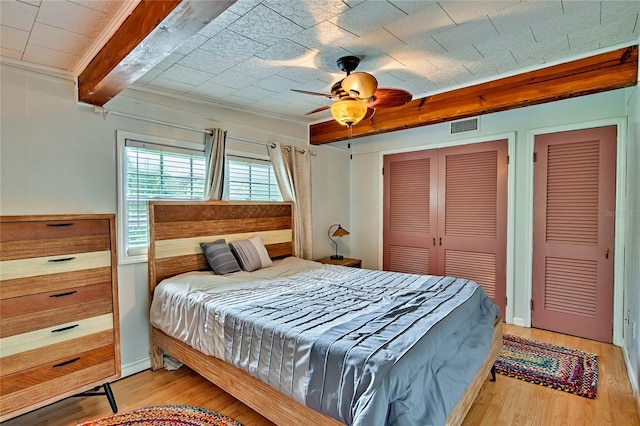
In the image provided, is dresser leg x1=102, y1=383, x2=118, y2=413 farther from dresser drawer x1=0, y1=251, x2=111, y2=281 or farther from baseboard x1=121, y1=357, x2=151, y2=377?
dresser drawer x1=0, y1=251, x2=111, y2=281

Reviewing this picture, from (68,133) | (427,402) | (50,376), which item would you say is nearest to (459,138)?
(427,402)

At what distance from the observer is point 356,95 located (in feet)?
7.06

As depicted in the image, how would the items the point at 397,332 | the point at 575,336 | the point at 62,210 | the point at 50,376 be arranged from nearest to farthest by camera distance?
the point at 397,332, the point at 50,376, the point at 62,210, the point at 575,336

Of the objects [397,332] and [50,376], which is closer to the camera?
[397,332]

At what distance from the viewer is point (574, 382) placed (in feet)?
8.31

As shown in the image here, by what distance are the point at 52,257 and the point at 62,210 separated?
599 mm

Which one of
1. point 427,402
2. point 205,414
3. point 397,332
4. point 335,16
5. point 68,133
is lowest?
point 205,414

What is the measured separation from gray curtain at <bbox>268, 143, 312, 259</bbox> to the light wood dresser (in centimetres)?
205

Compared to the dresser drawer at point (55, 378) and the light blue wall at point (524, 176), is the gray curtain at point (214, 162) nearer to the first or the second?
the dresser drawer at point (55, 378)

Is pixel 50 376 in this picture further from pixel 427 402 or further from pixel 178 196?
pixel 427 402

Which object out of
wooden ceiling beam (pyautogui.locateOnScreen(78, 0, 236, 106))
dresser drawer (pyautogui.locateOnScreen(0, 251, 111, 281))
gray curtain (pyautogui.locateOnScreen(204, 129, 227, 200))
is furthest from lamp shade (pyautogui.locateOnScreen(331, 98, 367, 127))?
dresser drawer (pyautogui.locateOnScreen(0, 251, 111, 281))

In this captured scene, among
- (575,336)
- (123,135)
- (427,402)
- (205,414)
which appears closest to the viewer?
(427,402)

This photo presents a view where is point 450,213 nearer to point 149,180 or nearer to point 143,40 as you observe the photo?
point 149,180

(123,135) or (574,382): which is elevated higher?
(123,135)
